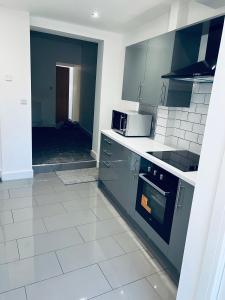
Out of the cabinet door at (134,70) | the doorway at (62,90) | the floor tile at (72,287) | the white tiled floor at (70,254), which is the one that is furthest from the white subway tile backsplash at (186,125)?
the doorway at (62,90)

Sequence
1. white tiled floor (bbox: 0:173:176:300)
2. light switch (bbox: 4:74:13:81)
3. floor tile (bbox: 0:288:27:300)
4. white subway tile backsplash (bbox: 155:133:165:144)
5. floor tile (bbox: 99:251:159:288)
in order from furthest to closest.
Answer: light switch (bbox: 4:74:13:81)
white subway tile backsplash (bbox: 155:133:165:144)
floor tile (bbox: 99:251:159:288)
white tiled floor (bbox: 0:173:176:300)
floor tile (bbox: 0:288:27:300)

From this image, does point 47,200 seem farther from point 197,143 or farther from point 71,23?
point 71,23

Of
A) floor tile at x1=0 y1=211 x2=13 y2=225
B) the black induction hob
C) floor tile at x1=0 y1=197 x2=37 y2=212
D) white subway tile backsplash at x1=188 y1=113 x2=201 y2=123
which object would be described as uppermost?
white subway tile backsplash at x1=188 y1=113 x2=201 y2=123

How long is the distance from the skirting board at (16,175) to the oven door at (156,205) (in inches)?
82.5

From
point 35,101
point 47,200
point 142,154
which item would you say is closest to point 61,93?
point 35,101

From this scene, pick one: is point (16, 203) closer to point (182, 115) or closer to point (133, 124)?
point (133, 124)

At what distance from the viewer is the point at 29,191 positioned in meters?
3.18

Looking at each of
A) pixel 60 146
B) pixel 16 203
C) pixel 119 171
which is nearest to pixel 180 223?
pixel 119 171

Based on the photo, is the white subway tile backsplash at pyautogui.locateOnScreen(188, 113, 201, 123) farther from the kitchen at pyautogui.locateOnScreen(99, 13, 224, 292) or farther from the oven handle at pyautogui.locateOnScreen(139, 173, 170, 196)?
the oven handle at pyautogui.locateOnScreen(139, 173, 170, 196)

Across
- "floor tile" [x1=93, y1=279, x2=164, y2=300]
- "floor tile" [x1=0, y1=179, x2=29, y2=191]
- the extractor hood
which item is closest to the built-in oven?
"floor tile" [x1=93, y1=279, x2=164, y2=300]

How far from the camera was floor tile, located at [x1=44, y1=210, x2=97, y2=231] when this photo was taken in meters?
2.44

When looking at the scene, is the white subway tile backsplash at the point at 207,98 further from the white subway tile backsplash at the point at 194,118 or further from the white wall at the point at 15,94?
the white wall at the point at 15,94

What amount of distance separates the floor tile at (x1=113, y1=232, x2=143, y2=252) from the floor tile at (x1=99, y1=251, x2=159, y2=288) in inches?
3.3

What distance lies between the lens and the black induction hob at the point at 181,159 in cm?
187
